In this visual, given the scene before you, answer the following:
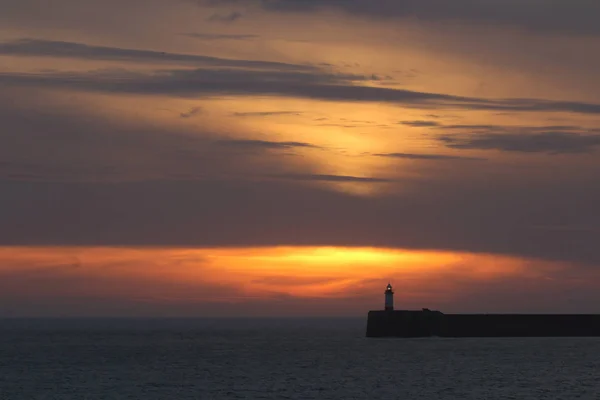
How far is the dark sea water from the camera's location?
67062mm

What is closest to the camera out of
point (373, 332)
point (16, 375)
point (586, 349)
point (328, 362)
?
point (16, 375)

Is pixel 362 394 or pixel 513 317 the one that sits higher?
pixel 513 317

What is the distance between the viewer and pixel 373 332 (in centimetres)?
12669

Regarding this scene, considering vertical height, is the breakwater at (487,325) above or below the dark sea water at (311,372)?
above

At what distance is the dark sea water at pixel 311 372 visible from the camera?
6706 cm

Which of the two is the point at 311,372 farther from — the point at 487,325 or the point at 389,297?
the point at 487,325

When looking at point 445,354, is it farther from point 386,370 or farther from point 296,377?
point 296,377

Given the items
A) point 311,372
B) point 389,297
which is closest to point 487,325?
point 389,297

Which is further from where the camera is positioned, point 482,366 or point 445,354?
point 445,354

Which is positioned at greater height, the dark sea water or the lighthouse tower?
the lighthouse tower

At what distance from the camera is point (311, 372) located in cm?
8425

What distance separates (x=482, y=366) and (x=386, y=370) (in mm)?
8597

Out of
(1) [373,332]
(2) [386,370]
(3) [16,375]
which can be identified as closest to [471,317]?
(1) [373,332]

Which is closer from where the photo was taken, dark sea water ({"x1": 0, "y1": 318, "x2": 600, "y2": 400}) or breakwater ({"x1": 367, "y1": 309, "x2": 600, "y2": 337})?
dark sea water ({"x1": 0, "y1": 318, "x2": 600, "y2": 400})
